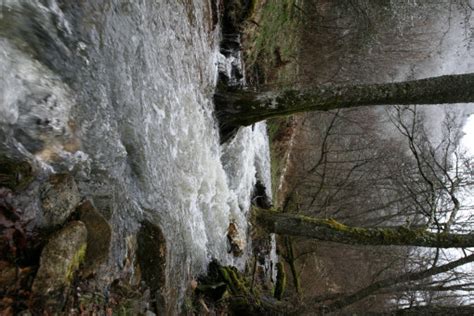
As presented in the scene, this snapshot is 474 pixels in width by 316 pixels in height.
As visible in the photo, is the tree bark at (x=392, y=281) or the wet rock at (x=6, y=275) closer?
the wet rock at (x=6, y=275)

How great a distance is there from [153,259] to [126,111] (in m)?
1.41

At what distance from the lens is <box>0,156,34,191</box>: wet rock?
2.83 meters

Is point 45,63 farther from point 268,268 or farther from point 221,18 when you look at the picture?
point 268,268

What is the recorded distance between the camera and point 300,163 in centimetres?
1241

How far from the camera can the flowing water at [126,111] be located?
11.0 ft

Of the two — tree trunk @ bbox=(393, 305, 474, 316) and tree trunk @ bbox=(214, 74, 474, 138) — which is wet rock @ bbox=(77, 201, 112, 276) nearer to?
tree trunk @ bbox=(214, 74, 474, 138)

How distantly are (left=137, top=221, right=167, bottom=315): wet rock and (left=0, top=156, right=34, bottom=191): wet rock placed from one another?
4.63ft

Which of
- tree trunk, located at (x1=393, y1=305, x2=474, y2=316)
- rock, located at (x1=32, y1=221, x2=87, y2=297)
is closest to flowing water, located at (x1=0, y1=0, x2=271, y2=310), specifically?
rock, located at (x1=32, y1=221, x2=87, y2=297)

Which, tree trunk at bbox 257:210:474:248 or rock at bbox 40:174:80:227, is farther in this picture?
tree trunk at bbox 257:210:474:248

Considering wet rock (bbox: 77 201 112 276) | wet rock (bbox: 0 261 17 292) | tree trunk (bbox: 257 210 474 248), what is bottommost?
wet rock (bbox: 0 261 17 292)

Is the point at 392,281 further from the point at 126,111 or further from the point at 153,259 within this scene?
the point at 126,111

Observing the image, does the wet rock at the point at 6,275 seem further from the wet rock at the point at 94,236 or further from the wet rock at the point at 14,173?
the wet rock at the point at 94,236

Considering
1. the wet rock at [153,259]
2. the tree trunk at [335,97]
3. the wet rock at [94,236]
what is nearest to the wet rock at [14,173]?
the wet rock at [94,236]

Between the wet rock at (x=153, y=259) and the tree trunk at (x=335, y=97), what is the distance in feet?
8.57
